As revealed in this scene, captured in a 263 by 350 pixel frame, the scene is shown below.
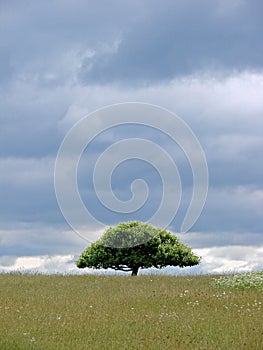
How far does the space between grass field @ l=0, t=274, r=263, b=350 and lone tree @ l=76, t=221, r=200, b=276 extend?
747 cm

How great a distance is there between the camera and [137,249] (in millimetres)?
31375

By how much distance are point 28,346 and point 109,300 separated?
6.10m

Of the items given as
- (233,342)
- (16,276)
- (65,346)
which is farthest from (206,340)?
(16,276)

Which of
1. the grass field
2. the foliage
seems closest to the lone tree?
the grass field

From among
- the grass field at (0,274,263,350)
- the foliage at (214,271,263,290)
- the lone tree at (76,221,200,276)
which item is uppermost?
the lone tree at (76,221,200,276)

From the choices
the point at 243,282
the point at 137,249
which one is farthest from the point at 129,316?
the point at 137,249

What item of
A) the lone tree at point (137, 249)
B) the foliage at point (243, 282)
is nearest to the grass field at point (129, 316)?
the foliage at point (243, 282)

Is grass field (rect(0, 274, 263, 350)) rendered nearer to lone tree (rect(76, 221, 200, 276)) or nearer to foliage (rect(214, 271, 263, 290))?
foliage (rect(214, 271, 263, 290))

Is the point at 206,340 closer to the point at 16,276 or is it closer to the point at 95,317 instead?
the point at 95,317

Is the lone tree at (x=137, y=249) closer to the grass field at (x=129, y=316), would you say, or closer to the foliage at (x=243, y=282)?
the grass field at (x=129, y=316)

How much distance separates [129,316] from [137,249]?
14.9 meters

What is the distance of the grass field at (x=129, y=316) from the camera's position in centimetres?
1372

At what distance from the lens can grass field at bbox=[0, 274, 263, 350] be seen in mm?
13719

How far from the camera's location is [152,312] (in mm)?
17062
